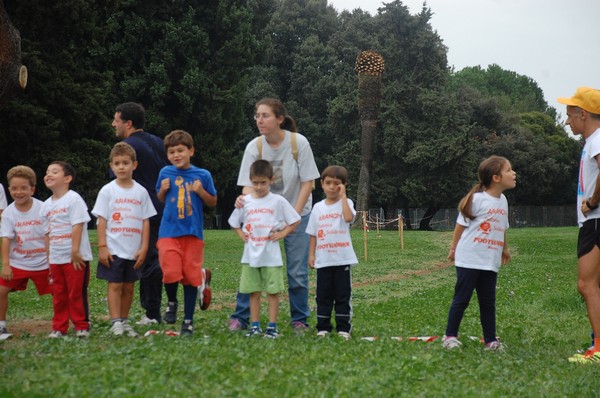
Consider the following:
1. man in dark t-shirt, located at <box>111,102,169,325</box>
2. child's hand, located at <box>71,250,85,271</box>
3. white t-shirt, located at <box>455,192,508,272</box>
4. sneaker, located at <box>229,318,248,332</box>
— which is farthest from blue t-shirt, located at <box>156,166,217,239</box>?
white t-shirt, located at <box>455,192,508,272</box>

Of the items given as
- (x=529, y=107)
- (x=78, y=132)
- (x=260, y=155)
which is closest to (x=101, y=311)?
(x=260, y=155)

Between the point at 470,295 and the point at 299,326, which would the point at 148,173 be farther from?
the point at 470,295

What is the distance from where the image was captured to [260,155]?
933cm

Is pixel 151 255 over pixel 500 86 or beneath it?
beneath

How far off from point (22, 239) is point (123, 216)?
54.2 inches

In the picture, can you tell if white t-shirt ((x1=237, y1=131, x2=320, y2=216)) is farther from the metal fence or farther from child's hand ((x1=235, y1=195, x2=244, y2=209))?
the metal fence

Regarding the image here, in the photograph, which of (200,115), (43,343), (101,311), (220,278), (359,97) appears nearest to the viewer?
(43,343)

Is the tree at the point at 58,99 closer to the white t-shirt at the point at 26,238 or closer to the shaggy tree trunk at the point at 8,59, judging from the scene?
the shaggy tree trunk at the point at 8,59

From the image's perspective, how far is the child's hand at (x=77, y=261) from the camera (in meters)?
8.81

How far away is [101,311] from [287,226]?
5.13 m

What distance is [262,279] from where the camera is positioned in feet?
28.9

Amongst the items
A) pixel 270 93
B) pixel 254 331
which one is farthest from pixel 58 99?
pixel 270 93

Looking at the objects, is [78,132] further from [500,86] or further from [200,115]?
[500,86]

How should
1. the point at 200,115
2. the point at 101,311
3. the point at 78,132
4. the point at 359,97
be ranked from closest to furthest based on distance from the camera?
the point at 101,311 < the point at 78,132 < the point at 200,115 < the point at 359,97
